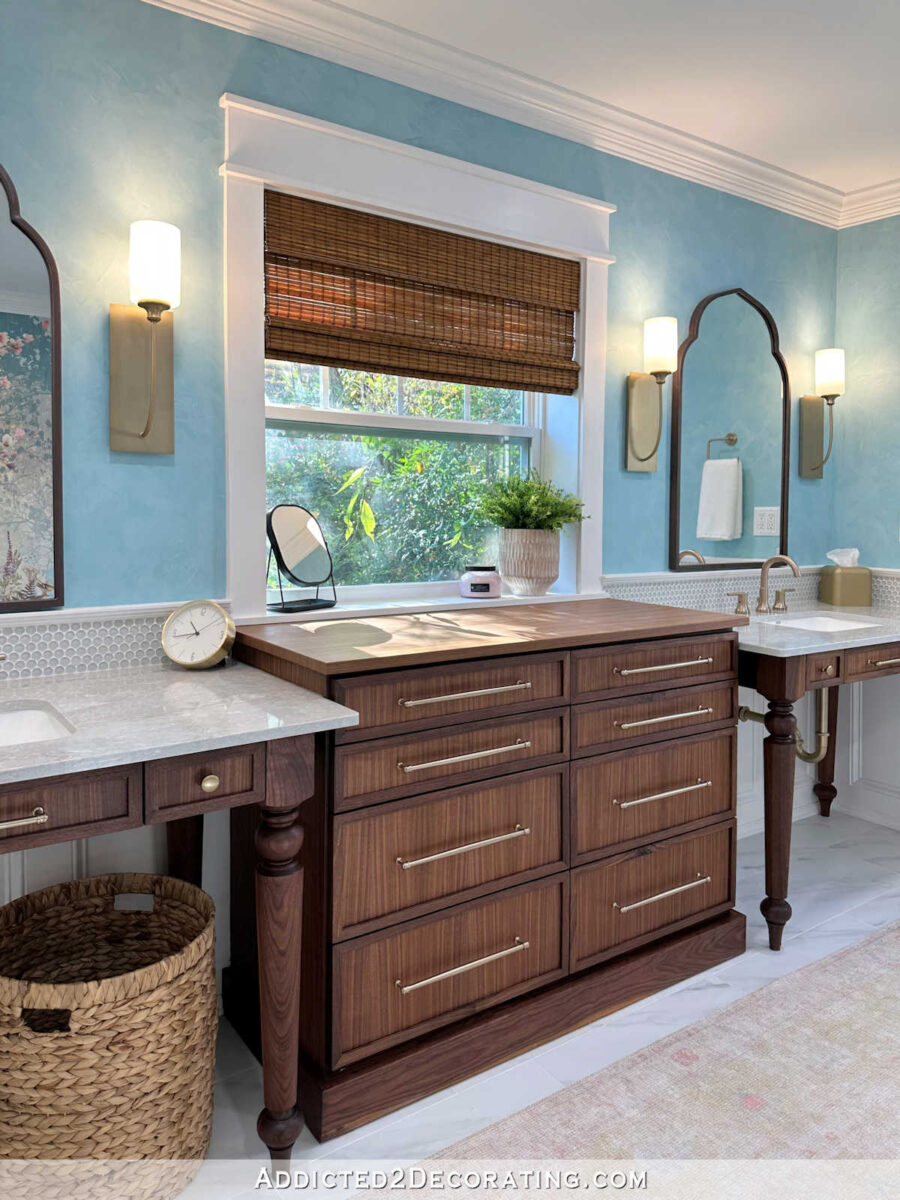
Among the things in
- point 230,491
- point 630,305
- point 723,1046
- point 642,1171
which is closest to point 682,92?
point 630,305

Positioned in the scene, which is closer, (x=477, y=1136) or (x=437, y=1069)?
(x=477, y=1136)

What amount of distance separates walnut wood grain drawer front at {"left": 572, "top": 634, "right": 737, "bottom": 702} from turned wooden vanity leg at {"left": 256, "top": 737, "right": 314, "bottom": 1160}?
30.5 inches

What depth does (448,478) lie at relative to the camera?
279 cm

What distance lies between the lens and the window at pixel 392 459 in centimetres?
249

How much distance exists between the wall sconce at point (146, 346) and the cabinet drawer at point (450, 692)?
2.69 ft

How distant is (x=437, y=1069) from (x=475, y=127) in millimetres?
2475

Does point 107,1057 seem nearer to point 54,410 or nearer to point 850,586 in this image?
point 54,410

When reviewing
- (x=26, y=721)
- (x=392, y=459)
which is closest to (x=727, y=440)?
(x=392, y=459)

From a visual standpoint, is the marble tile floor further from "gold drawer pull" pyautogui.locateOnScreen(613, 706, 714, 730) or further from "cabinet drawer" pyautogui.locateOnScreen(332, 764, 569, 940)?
"gold drawer pull" pyautogui.locateOnScreen(613, 706, 714, 730)

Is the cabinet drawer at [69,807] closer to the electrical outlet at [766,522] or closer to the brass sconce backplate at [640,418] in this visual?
the brass sconce backplate at [640,418]

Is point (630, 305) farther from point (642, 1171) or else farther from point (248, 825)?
point (642, 1171)

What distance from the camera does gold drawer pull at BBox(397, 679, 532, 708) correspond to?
A: 1823 mm

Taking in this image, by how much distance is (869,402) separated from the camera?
11.7 feet

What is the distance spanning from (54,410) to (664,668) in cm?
158
